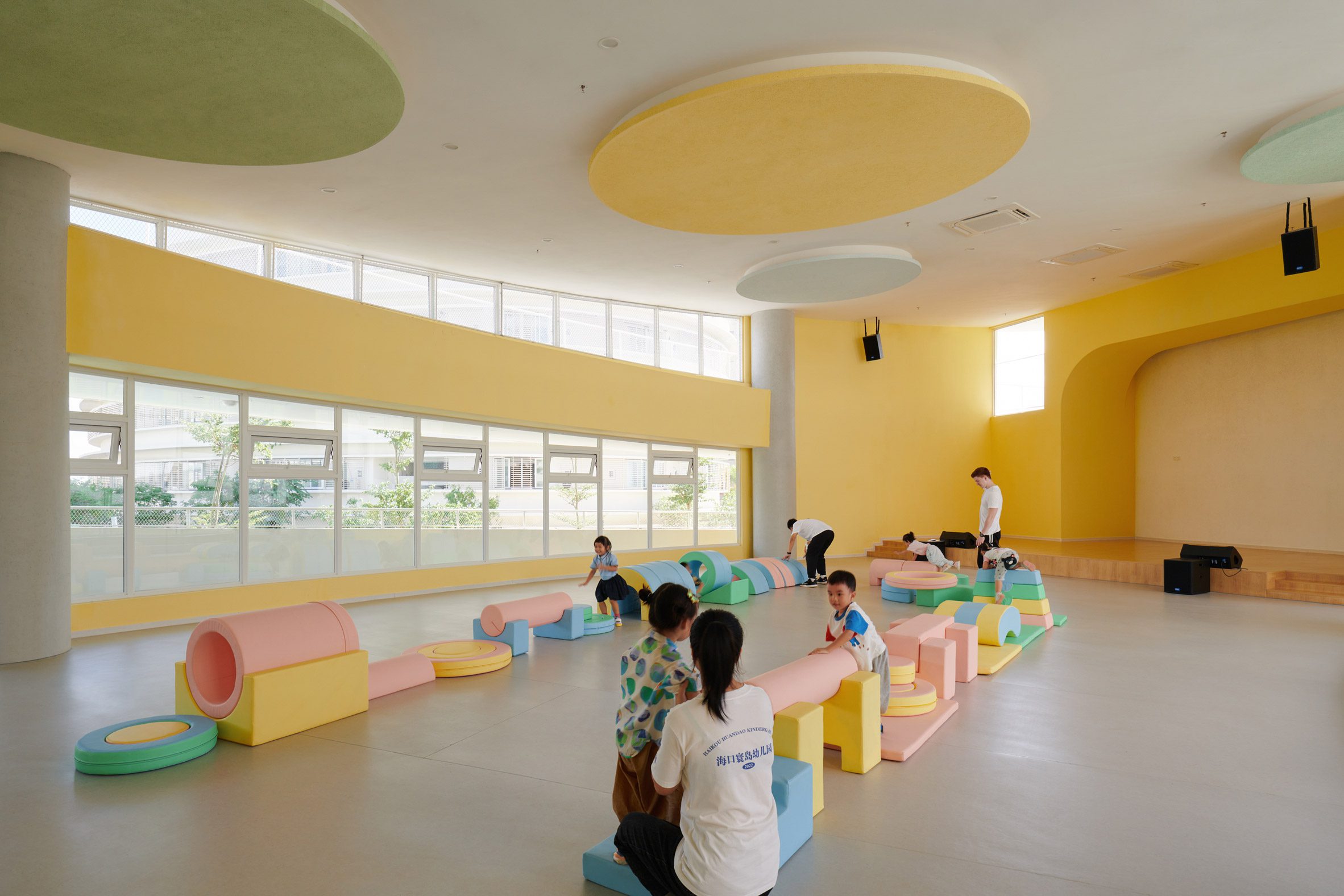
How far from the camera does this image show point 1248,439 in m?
14.3

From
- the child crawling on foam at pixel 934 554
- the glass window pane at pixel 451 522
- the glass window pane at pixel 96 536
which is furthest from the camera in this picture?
the glass window pane at pixel 451 522

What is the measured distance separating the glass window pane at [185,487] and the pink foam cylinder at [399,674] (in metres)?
4.67

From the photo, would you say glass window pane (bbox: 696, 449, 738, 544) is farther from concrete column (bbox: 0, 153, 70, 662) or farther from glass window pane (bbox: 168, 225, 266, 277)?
concrete column (bbox: 0, 153, 70, 662)

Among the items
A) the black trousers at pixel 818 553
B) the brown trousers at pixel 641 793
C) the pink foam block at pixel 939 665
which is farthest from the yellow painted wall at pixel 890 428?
the brown trousers at pixel 641 793

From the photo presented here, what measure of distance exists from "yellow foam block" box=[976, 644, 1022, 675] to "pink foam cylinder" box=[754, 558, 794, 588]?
5.06m

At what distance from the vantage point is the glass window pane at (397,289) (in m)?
11.6

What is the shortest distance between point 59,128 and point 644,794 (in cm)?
706

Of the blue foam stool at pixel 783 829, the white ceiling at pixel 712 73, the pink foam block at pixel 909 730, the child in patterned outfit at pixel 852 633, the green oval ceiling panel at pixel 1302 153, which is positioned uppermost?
the white ceiling at pixel 712 73

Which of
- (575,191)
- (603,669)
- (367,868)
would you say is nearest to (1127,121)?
(575,191)

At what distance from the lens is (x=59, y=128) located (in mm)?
6070

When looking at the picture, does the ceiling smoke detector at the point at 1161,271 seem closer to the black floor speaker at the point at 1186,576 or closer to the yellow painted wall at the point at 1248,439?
the yellow painted wall at the point at 1248,439

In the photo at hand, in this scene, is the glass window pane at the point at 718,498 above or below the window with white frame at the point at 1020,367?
below

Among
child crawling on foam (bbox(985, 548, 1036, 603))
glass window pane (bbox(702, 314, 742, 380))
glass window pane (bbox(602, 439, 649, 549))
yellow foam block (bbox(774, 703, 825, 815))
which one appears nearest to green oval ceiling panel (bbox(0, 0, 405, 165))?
yellow foam block (bbox(774, 703, 825, 815))

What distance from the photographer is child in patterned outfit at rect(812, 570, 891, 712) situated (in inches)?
193
